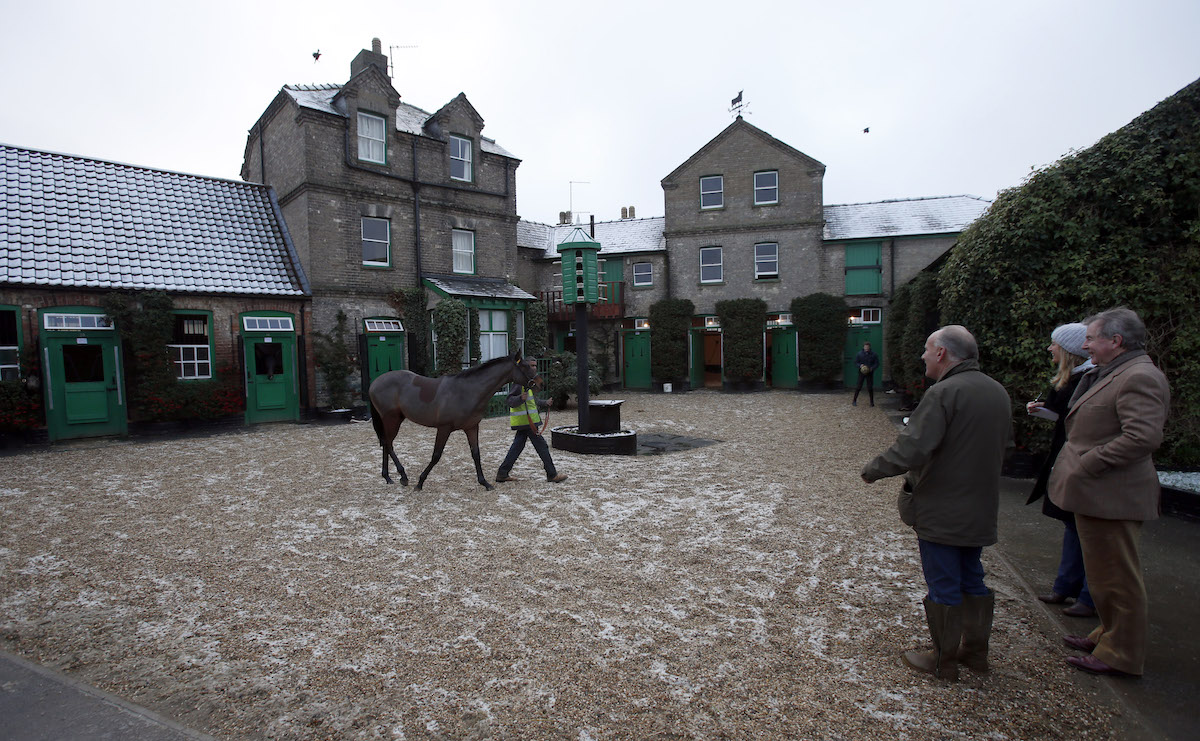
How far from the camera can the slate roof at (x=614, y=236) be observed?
2581 centimetres

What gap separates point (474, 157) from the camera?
19.9 meters

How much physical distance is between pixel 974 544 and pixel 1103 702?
40.3 inches

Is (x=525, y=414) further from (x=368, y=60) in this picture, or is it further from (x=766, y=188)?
(x=766, y=188)

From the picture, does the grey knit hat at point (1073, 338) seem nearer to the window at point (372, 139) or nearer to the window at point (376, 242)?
the window at point (376, 242)

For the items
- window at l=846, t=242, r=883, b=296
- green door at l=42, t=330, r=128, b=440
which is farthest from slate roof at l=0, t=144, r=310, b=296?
window at l=846, t=242, r=883, b=296

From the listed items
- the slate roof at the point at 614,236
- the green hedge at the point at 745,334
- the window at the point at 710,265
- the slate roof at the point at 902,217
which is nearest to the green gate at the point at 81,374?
the slate roof at the point at 614,236

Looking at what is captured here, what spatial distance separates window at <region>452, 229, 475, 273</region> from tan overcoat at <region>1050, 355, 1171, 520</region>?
1817 cm

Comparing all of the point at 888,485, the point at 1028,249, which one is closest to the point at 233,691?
the point at 888,485

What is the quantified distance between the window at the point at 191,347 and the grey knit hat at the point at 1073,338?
16408 millimetres

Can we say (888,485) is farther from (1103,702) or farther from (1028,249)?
(1103,702)

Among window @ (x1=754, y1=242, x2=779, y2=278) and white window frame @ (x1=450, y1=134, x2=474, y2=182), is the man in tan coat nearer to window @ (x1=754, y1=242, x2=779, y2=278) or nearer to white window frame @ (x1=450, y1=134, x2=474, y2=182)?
white window frame @ (x1=450, y1=134, x2=474, y2=182)

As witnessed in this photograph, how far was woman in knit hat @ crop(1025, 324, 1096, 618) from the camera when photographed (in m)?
4.21

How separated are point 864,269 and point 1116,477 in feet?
70.7

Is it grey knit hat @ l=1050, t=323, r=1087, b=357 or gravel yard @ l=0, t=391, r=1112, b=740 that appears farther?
grey knit hat @ l=1050, t=323, r=1087, b=357
